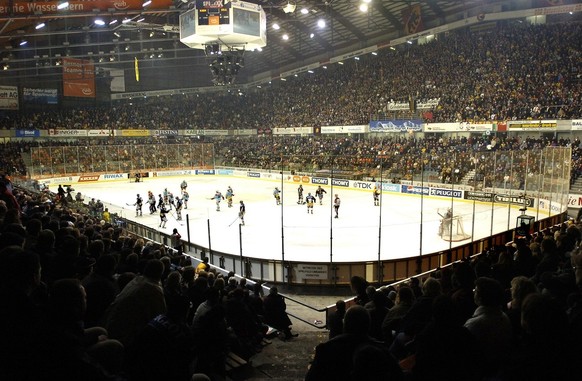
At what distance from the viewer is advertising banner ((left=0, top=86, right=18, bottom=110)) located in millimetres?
46094

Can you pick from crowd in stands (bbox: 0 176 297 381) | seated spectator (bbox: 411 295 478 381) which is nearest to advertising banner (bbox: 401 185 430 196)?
crowd in stands (bbox: 0 176 297 381)

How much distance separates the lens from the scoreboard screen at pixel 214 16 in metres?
22.3

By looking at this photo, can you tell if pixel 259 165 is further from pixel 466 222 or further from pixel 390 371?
pixel 390 371

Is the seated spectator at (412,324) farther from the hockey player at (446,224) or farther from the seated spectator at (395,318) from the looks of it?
the hockey player at (446,224)

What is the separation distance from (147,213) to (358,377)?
2520 cm

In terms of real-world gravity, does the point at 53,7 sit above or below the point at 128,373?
above

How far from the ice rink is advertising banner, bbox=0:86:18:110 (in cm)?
1926

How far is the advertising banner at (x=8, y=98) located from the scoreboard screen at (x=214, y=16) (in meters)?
34.5

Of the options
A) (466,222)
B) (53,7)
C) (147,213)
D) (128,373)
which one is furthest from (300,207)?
(128,373)

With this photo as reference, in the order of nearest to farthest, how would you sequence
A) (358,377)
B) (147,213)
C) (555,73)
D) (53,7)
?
(358,377) → (53,7) → (147,213) → (555,73)

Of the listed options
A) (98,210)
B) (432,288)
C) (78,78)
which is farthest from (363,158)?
(432,288)

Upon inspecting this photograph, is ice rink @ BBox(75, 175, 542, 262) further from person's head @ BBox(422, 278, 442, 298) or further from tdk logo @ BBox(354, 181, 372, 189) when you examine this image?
person's head @ BBox(422, 278, 442, 298)

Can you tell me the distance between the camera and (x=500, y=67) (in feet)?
122

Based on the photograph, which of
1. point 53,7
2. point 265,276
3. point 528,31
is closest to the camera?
point 265,276
